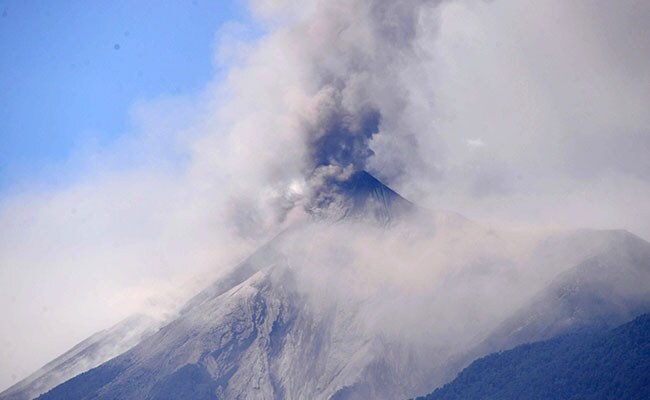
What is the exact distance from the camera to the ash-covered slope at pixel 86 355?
136250 mm

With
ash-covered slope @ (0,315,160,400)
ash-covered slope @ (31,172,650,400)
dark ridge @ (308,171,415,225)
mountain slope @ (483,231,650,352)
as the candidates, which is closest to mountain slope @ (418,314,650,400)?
mountain slope @ (483,231,650,352)

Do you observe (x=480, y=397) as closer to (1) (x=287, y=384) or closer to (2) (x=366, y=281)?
(1) (x=287, y=384)

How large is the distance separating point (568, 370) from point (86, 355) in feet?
285

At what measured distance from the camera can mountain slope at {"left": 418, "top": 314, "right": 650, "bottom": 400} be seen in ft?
315

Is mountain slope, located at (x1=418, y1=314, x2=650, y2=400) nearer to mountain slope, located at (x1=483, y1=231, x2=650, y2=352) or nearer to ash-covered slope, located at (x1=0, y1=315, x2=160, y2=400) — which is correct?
mountain slope, located at (x1=483, y1=231, x2=650, y2=352)

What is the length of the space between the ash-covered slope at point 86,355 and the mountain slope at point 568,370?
61503 millimetres

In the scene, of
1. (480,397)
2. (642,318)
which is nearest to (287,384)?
(480,397)

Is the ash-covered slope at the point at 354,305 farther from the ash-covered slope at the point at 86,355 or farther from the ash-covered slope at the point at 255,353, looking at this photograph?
the ash-covered slope at the point at 86,355

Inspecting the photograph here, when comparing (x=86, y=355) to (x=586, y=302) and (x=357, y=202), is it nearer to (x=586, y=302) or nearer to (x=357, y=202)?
(x=357, y=202)

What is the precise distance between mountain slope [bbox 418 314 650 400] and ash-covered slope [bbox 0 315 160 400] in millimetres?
61503

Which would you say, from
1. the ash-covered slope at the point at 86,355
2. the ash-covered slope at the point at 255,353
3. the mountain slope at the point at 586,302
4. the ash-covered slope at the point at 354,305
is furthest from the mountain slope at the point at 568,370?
the ash-covered slope at the point at 86,355

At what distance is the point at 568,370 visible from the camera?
101688 mm

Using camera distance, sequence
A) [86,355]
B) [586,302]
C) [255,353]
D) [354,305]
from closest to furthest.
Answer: [586,302]
[255,353]
[354,305]
[86,355]

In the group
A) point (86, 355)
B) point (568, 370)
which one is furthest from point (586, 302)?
point (86, 355)
